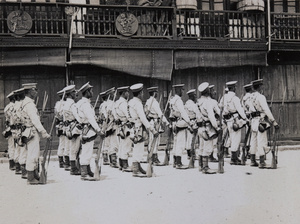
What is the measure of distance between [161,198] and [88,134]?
2.98m

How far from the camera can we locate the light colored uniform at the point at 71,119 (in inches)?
428

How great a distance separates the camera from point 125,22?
608 inches

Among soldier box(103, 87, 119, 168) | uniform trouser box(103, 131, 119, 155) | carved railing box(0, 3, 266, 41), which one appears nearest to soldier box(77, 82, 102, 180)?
soldier box(103, 87, 119, 168)

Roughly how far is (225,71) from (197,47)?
5.84ft

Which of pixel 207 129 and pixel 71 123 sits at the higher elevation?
pixel 71 123

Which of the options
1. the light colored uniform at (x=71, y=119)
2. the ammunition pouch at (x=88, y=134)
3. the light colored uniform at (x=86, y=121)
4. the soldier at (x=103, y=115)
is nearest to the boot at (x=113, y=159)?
the soldier at (x=103, y=115)

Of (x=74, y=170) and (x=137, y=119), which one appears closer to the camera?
(x=137, y=119)

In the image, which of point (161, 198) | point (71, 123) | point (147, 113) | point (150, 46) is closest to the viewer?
point (161, 198)

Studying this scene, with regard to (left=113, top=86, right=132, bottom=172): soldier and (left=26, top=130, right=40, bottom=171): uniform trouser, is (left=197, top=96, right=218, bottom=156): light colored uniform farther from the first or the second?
(left=26, top=130, right=40, bottom=171): uniform trouser

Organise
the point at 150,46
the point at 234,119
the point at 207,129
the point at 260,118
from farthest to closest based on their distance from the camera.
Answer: the point at 150,46 < the point at 234,119 < the point at 260,118 < the point at 207,129

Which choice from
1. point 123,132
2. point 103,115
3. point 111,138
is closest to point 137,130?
point 123,132

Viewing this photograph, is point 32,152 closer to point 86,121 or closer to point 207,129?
point 86,121

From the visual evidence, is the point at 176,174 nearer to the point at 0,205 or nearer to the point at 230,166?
the point at 230,166

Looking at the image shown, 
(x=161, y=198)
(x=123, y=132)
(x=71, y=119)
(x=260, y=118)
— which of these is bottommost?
(x=161, y=198)
